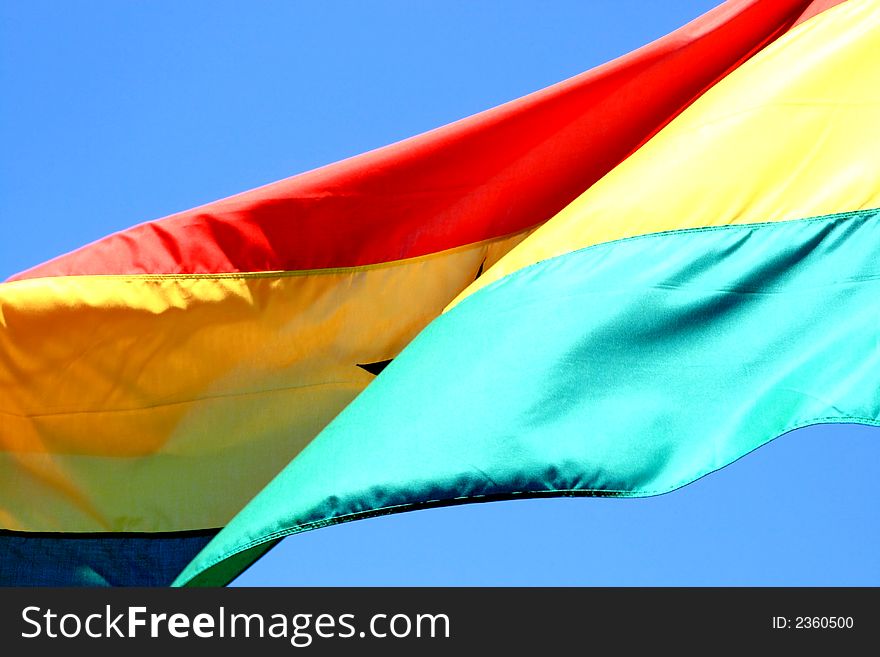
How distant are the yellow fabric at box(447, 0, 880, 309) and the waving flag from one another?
0.01 metres

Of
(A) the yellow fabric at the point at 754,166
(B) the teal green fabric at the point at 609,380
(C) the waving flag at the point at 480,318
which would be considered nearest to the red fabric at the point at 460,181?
(C) the waving flag at the point at 480,318

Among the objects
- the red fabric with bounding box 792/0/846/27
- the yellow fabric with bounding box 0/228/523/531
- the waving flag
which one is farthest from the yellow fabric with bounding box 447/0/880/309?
the yellow fabric with bounding box 0/228/523/531

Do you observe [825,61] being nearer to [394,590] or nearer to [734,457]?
[734,457]

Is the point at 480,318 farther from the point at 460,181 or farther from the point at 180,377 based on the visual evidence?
the point at 180,377

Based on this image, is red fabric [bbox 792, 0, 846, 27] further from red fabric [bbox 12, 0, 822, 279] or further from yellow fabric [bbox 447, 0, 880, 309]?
yellow fabric [bbox 447, 0, 880, 309]

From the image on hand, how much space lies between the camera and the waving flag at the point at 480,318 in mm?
5098

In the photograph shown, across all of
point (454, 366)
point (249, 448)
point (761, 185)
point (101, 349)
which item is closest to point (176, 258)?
point (101, 349)

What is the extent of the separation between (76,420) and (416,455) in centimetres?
279

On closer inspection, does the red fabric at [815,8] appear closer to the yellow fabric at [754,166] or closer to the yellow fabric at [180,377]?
the yellow fabric at [754,166]

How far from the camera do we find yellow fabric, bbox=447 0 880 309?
5938 millimetres

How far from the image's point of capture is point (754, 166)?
19.9 feet

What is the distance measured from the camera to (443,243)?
7461mm

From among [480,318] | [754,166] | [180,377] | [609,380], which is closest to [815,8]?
[754,166]

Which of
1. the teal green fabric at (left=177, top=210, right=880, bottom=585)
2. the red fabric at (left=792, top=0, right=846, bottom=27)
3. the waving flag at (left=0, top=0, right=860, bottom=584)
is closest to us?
the teal green fabric at (left=177, top=210, right=880, bottom=585)
